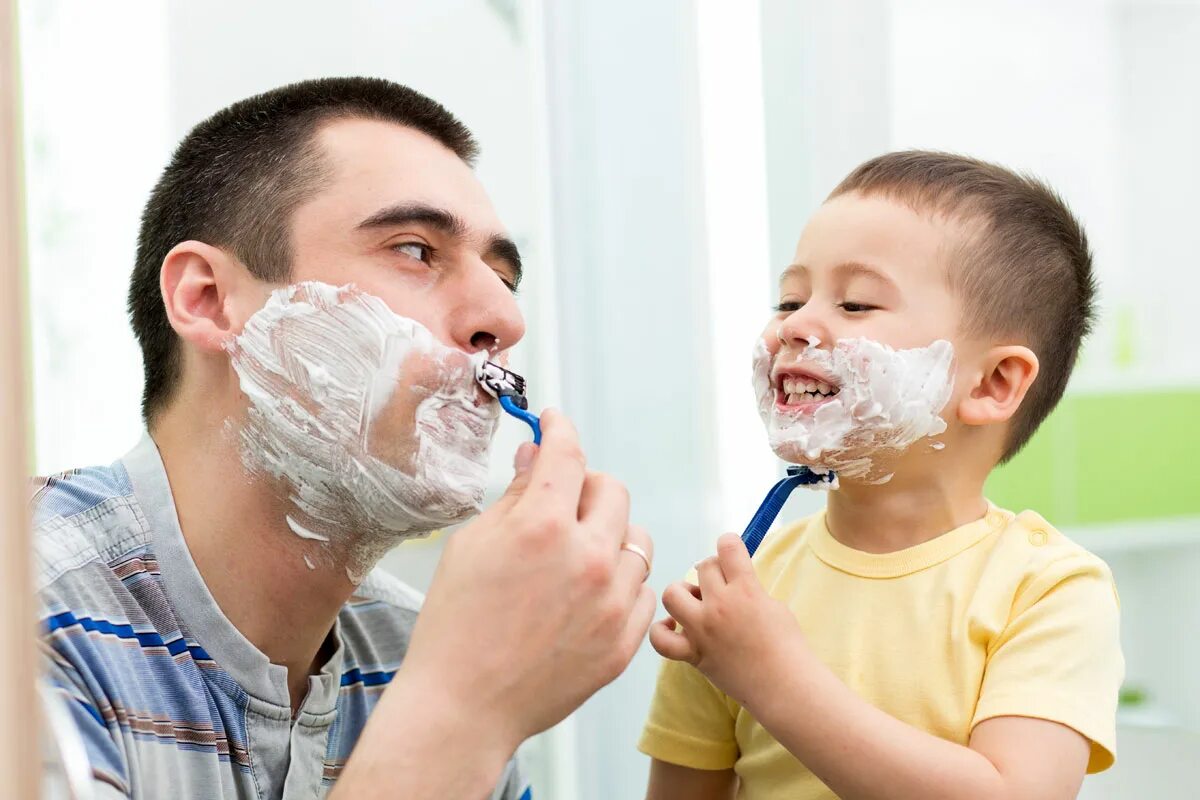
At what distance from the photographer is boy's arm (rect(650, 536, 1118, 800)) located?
29.4 inches

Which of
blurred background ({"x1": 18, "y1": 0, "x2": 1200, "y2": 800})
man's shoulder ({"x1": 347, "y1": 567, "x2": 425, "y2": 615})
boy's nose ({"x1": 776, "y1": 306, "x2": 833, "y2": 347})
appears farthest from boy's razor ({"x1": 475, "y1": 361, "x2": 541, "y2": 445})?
blurred background ({"x1": 18, "y1": 0, "x2": 1200, "y2": 800})

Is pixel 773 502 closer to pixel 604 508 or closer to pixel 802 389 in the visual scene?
pixel 802 389

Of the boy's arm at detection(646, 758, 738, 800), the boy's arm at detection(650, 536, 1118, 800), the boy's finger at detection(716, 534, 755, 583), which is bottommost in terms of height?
the boy's arm at detection(646, 758, 738, 800)

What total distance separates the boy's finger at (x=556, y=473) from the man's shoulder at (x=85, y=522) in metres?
0.33

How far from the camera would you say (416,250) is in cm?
90

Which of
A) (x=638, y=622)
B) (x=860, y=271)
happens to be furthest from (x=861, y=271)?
(x=638, y=622)

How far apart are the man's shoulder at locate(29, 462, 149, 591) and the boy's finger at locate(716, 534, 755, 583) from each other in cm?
45

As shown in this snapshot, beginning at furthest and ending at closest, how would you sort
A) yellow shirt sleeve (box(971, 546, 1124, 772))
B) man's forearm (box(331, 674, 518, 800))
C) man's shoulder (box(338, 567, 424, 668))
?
man's shoulder (box(338, 567, 424, 668))
yellow shirt sleeve (box(971, 546, 1124, 772))
man's forearm (box(331, 674, 518, 800))

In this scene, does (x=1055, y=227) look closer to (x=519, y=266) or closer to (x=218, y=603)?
(x=519, y=266)

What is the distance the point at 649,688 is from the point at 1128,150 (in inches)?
40.5

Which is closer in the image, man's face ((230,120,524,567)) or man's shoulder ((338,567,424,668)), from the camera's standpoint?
man's face ((230,120,524,567))

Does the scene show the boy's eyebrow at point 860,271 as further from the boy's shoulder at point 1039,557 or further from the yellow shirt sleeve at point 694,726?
the yellow shirt sleeve at point 694,726

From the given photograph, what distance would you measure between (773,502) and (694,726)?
21 centimetres

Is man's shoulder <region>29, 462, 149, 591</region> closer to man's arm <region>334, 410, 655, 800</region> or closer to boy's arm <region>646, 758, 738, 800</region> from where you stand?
man's arm <region>334, 410, 655, 800</region>
